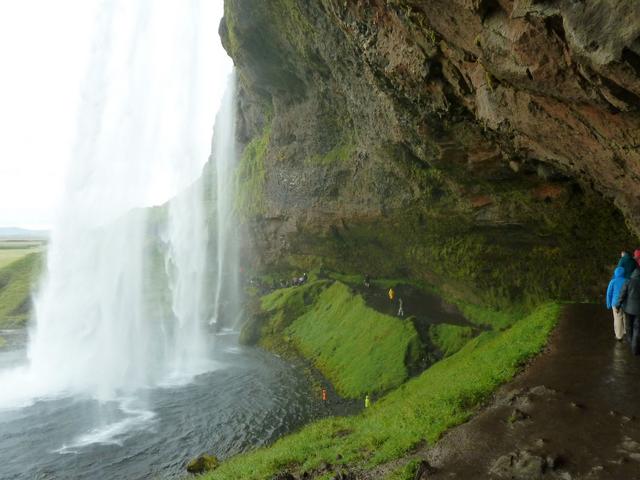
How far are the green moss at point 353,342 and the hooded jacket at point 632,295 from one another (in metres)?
12.9

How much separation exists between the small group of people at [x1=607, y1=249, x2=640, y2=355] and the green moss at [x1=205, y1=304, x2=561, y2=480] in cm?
234

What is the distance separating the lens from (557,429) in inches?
335

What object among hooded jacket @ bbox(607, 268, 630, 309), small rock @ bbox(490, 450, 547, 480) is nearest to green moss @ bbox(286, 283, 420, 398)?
hooded jacket @ bbox(607, 268, 630, 309)

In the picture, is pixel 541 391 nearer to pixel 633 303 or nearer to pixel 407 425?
pixel 633 303

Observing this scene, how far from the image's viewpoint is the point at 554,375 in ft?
37.4

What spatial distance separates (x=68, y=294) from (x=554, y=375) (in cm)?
3451

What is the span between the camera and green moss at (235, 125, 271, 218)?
46.8 metres

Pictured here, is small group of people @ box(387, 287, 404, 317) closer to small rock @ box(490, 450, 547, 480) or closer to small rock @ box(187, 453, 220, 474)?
small rock @ box(187, 453, 220, 474)

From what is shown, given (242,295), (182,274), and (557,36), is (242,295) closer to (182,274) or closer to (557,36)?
(182,274)

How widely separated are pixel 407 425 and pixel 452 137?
460 inches

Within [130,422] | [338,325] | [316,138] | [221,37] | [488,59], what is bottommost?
[130,422]

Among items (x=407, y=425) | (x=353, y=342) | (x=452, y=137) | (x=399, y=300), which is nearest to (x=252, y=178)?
(x=399, y=300)

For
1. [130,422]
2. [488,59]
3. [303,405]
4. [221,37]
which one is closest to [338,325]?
[303,405]

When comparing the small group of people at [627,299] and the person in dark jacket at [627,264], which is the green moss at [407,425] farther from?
the person in dark jacket at [627,264]
